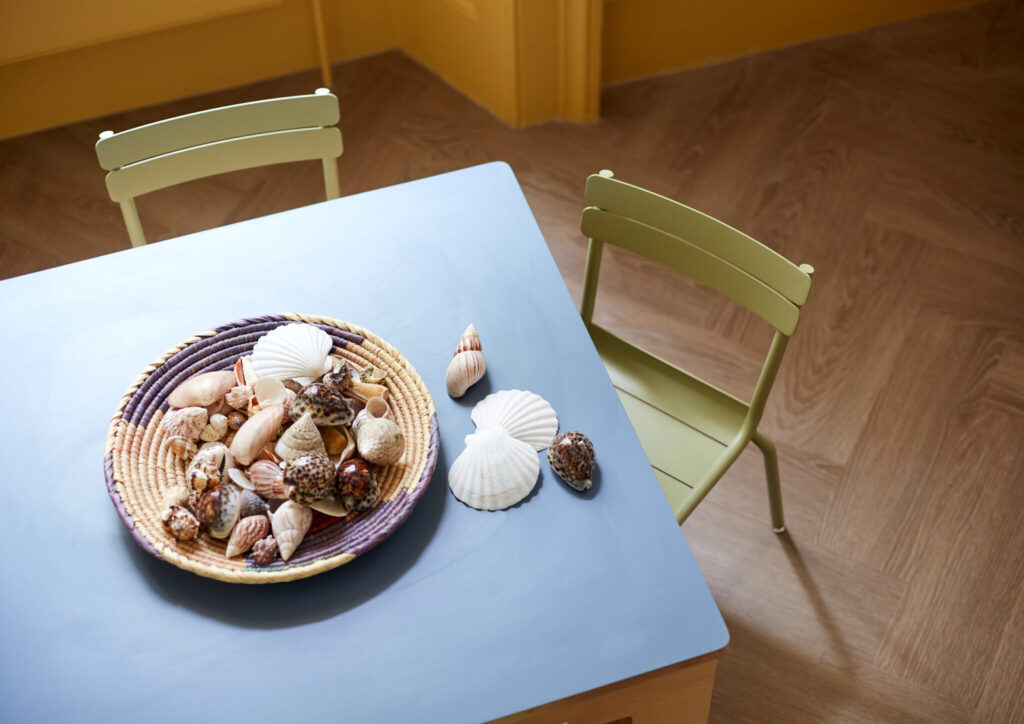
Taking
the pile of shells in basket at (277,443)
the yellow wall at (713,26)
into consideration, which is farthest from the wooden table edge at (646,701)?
the yellow wall at (713,26)

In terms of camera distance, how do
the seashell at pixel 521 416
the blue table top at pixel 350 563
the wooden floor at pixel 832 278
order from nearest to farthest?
the blue table top at pixel 350 563, the seashell at pixel 521 416, the wooden floor at pixel 832 278

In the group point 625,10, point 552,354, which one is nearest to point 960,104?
Answer: point 625,10

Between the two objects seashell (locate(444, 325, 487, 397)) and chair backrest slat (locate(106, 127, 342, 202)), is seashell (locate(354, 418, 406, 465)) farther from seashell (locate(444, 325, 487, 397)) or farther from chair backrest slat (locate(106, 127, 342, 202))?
chair backrest slat (locate(106, 127, 342, 202))

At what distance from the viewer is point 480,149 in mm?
2775

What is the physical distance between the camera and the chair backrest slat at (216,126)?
5.47ft

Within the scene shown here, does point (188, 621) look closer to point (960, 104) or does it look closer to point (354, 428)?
point (354, 428)

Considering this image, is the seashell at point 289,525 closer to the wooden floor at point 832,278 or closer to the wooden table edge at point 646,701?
the wooden table edge at point 646,701

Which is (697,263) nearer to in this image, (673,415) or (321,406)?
(673,415)

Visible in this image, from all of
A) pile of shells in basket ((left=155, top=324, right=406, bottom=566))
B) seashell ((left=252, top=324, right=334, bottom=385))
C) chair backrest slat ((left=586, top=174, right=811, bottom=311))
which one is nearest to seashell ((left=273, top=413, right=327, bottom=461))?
pile of shells in basket ((left=155, top=324, right=406, bottom=566))

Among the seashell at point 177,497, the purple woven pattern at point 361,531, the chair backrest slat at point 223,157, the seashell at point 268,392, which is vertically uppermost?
the chair backrest slat at point 223,157

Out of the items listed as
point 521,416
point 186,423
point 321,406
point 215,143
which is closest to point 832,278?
point 521,416

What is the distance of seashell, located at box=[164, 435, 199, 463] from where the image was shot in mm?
1229

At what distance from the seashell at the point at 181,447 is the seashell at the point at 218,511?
0.31 feet

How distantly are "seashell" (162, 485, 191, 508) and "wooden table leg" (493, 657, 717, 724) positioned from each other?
1.49ft
